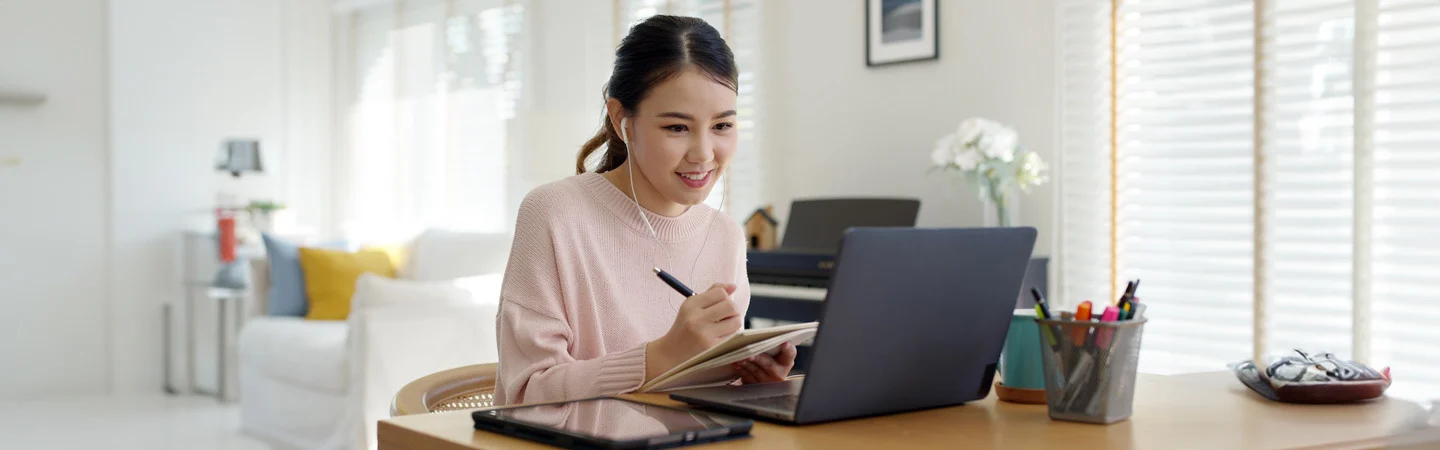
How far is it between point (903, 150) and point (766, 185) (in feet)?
2.14

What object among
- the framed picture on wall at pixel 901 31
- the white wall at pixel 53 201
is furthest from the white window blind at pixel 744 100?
the white wall at pixel 53 201

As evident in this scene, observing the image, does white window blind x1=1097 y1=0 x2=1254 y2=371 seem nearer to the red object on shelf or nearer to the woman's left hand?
the woman's left hand

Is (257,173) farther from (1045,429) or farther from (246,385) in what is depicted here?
(1045,429)

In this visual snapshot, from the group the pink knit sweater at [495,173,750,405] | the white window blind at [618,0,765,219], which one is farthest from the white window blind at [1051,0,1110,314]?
the pink knit sweater at [495,173,750,405]

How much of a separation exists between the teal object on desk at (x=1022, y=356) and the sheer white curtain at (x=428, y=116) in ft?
15.0

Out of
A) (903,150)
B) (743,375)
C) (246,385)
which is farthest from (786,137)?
(743,375)

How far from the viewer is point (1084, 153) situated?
3.45m

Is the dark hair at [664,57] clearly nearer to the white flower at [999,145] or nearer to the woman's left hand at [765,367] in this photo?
the woman's left hand at [765,367]

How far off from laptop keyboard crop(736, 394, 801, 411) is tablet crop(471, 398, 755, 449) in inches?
1.7

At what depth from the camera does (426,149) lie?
6.14m

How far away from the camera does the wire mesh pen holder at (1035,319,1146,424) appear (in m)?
1.04

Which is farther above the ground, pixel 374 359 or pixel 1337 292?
pixel 1337 292

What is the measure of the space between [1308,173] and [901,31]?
4.43 ft

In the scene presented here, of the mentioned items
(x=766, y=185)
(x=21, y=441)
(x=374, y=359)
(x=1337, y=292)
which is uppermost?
(x=766, y=185)
